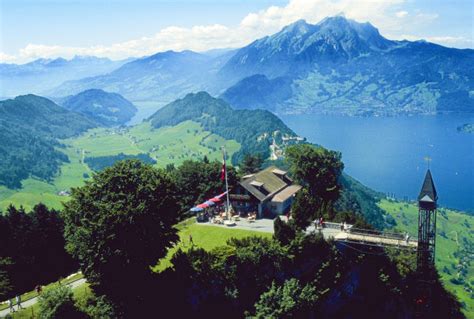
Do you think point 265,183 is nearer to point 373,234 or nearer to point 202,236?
point 202,236

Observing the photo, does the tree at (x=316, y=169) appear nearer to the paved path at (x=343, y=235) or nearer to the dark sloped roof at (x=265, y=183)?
the dark sloped roof at (x=265, y=183)

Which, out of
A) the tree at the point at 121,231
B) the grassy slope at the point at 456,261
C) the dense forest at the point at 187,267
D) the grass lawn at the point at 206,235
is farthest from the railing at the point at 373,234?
the grassy slope at the point at 456,261

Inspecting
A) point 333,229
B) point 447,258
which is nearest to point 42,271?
point 333,229

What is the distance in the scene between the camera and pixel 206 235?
2144 inches

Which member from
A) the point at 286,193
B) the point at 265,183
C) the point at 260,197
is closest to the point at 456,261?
the point at 286,193

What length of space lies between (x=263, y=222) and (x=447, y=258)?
469 feet

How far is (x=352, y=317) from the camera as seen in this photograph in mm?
50625

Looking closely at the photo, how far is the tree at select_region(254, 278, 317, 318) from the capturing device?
41250 mm

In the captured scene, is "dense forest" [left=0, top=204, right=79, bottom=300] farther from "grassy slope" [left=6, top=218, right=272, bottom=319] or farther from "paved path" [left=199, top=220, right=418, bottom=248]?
"paved path" [left=199, top=220, right=418, bottom=248]

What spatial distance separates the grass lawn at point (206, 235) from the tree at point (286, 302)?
912 cm

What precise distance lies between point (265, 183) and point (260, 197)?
474 centimetres

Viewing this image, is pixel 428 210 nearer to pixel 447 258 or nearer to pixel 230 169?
pixel 230 169

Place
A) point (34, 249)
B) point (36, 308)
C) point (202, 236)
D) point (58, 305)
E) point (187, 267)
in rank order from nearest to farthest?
point (58, 305), point (36, 308), point (187, 267), point (202, 236), point (34, 249)

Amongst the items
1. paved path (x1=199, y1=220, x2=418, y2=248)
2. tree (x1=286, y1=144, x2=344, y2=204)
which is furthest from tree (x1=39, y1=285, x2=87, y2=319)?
tree (x1=286, y1=144, x2=344, y2=204)
